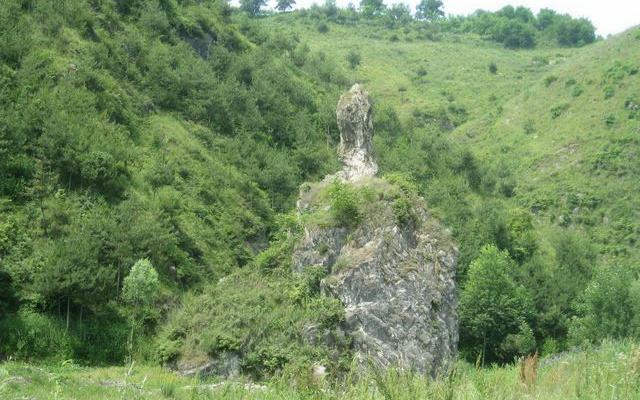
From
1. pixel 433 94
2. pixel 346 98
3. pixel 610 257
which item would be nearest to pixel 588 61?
pixel 433 94

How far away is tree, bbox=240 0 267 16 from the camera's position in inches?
4771

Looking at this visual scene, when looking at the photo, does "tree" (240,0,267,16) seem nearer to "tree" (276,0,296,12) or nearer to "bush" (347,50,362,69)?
"tree" (276,0,296,12)

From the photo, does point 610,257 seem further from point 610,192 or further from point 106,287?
point 106,287

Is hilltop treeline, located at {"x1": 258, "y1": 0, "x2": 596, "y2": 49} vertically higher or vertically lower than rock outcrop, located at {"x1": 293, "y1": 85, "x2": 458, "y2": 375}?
higher

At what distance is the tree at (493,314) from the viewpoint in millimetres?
40938

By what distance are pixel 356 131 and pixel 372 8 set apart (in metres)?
103

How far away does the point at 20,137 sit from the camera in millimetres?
28000

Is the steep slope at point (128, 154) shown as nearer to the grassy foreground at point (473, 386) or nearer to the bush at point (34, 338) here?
the bush at point (34, 338)

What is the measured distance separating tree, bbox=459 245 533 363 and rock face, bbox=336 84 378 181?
13.8 meters

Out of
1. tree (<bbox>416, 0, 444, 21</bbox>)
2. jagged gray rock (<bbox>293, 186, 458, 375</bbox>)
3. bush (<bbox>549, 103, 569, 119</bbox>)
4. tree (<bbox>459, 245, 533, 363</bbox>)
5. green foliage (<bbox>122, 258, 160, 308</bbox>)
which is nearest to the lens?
green foliage (<bbox>122, 258, 160, 308</bbox>)

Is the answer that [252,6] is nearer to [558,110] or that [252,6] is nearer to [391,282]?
[558,110]

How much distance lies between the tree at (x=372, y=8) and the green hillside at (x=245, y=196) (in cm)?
5108

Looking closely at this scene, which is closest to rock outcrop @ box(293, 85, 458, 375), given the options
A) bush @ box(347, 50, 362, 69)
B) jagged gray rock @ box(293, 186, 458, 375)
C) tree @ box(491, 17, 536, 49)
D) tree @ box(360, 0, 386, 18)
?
jagged gray rock @ box(293, 186, 458, 375)

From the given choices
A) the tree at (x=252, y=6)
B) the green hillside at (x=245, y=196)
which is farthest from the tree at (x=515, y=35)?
the tree at (x=252, y=6)
